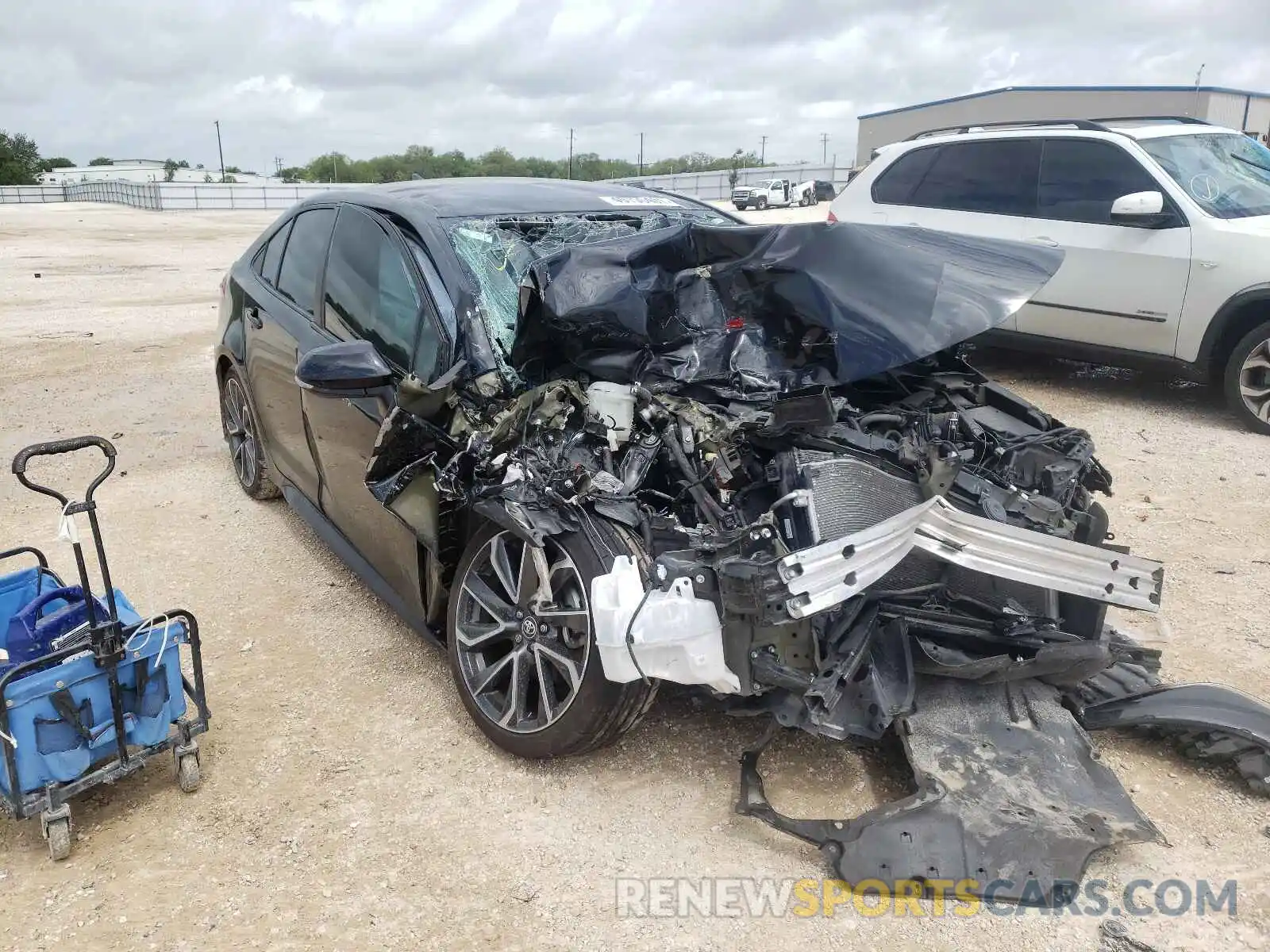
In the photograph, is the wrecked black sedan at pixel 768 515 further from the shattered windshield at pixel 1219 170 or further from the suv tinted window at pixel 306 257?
the shattered windshield at pixel 1219 170

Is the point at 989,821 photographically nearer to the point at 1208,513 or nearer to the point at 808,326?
the point at 808,326

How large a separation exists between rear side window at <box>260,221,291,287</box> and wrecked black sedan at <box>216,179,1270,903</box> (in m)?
1.13

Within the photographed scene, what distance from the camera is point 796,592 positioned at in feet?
7.52

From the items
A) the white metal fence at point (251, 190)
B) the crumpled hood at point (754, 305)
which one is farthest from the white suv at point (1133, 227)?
the white metal fence at point (251, 190)

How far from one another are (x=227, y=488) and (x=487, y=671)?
3.21 meters

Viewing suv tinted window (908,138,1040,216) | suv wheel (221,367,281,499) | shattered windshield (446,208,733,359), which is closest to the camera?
shattered windshield (446,208,733,359)

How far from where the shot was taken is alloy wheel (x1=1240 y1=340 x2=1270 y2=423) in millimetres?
6098

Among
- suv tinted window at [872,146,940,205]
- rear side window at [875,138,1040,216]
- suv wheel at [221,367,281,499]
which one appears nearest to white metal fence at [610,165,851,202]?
suv tinted window at [872,146,940,205]

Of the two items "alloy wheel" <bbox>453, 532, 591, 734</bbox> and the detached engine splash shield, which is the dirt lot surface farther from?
"alloy wheel" <bbox>453, 532, 591, 734</bbox>

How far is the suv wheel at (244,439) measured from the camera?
4.98 meters

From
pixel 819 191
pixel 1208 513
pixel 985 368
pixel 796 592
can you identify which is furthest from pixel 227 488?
pixel 819 191

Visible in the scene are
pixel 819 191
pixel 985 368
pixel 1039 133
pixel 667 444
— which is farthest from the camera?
pixel 819 191

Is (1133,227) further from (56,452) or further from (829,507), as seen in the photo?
(56,452)

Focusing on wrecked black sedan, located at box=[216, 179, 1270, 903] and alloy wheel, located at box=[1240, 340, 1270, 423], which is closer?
wrecked black sedan, located at box=[216, 179, 1270, 903]
